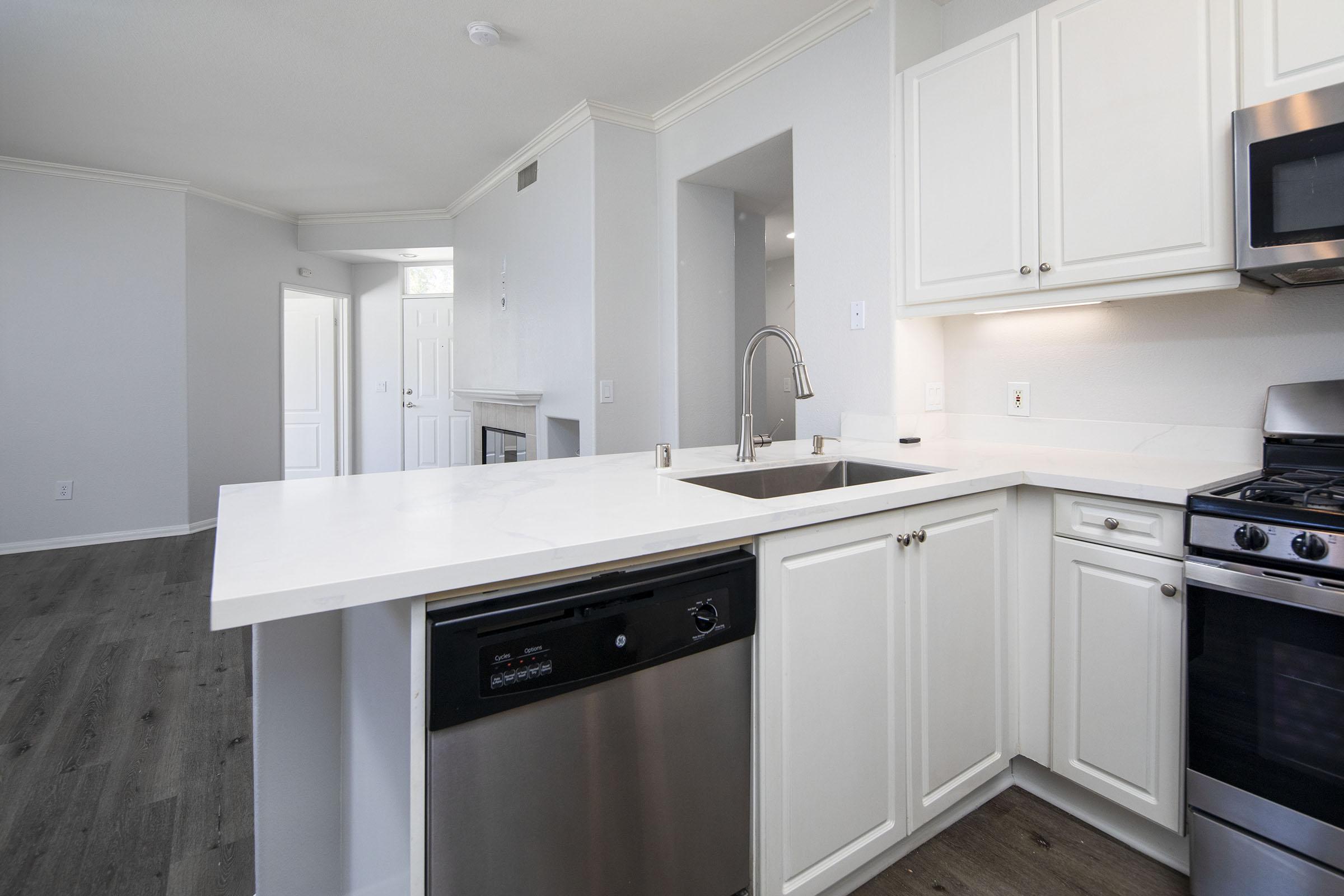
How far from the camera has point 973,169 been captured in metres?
2.13

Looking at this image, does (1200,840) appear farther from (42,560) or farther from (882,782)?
(42,560)

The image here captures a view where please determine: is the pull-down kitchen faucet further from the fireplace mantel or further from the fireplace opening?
the fireplace opening

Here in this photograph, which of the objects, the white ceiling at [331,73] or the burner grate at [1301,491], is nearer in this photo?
the burner grate at [1301,491]

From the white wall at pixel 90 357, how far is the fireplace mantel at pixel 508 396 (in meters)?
2.28

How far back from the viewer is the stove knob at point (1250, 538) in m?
1.28

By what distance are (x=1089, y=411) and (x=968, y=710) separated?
1141mm

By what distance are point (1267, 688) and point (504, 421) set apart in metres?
4.26

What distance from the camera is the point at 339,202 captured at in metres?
5.62

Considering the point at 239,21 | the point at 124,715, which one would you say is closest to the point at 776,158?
the point at 239,21

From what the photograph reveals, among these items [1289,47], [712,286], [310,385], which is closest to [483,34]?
[712,286]

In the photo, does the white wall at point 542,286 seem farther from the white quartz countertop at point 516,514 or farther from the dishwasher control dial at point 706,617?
the dishwasher control dial at point 706,617

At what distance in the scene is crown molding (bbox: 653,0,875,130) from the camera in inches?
101

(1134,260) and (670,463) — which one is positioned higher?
(1134,260)

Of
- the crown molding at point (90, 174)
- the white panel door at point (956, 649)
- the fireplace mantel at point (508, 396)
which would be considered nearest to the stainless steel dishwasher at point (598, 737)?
the white panel door at point (956, 649)
